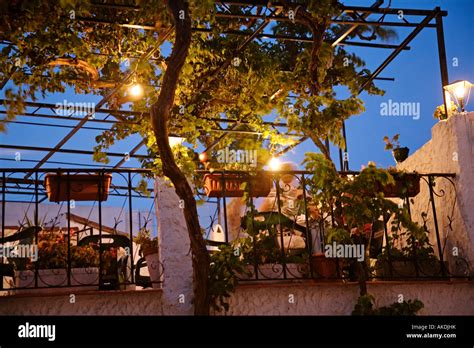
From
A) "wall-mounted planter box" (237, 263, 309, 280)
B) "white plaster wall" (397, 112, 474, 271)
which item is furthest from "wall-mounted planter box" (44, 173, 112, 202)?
"white plaster wall" (397, 112, 474, 271)

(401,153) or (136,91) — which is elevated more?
(136,91)

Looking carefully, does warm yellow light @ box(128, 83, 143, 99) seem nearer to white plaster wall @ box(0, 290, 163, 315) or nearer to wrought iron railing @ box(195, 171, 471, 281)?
wrought iron railing @ box(195, 171, 471, 281)

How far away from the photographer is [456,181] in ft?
22.0

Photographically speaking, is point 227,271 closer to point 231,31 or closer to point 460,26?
point 231,31

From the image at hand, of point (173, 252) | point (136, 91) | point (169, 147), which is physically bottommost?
point (173, 252)

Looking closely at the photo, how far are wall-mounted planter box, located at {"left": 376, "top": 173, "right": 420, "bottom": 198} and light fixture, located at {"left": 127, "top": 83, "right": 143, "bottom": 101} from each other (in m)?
2.95

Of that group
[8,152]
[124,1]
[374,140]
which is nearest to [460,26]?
[374,140]

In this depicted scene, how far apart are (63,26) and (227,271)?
A: 3.01 meters

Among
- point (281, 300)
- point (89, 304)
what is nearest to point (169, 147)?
point (89, 304)

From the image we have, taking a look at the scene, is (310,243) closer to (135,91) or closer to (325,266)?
(325,266)

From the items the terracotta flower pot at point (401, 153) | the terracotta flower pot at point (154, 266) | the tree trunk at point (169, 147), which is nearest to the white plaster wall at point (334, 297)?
the tree trunk at point (169, 147)

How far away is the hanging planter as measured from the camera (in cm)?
630

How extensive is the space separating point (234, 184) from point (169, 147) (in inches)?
47.3

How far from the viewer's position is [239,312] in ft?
18.7
